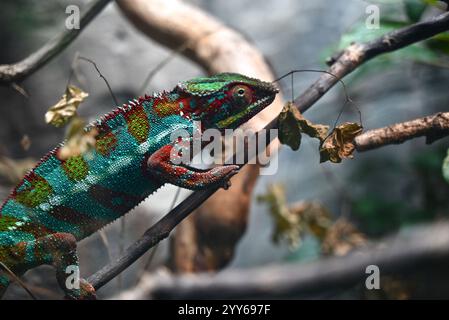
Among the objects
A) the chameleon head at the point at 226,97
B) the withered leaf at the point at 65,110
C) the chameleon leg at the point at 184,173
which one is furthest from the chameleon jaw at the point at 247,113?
the withered leaf at the point at 65,110

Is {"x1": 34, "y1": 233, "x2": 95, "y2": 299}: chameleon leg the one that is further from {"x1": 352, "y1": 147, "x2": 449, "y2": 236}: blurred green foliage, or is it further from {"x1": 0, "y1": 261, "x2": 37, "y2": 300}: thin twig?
{"x1": 352, "y1": 147, "x2": 449, "y2": 236}: blurred green foliage

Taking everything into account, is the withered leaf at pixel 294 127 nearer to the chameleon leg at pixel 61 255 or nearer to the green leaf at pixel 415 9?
the chameleon leg at pixel 61 255

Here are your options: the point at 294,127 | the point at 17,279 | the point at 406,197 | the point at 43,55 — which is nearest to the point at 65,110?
the point at 43,55

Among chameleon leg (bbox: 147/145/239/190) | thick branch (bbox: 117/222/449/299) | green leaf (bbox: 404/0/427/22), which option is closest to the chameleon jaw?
chameleon leg (bbox: 147/145/239/190)

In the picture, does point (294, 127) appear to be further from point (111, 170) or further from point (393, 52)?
point (393, 52)

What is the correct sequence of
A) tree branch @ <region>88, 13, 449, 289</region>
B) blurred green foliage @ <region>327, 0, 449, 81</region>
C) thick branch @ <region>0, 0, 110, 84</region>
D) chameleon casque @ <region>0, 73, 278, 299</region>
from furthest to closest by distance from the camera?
blurred green foliage @ <region>327, 0, 449, 81</region>, thick branch @ <region>0, 0, 110, 84</region>, chameleon casque @ <region>0, 73, 278, 299</region>, tree branch @ <region>88, 13, 449, 289</region>

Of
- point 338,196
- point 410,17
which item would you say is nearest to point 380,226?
point 338,196
